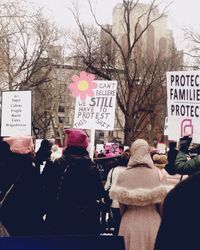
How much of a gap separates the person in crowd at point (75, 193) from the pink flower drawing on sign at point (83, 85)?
5952mm

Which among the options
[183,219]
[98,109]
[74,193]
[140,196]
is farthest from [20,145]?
[98,109]

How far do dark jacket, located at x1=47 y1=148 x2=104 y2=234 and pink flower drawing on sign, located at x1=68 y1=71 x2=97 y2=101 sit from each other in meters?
5.98

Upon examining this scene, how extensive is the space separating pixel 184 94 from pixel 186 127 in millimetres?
568

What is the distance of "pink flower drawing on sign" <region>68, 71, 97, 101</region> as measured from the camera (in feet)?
41.3

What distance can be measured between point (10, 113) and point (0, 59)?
14243 mm

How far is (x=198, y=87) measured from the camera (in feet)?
30.8

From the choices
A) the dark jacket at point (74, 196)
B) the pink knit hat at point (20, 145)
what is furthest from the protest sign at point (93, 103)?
the dark jacket at point (74, 196)

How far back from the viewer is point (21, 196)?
652 centimetres

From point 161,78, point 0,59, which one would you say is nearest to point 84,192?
point 0,59

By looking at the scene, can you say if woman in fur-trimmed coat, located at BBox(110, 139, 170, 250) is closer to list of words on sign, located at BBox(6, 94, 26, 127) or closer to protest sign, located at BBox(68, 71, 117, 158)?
list of words on sign, located at BBox(6, 94, 26, 127)

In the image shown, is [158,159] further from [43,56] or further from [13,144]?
[43,56]

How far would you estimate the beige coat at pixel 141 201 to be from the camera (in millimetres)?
6324

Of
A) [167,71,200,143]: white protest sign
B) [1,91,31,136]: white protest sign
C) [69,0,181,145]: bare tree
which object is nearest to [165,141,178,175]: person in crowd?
[167,71,200,143]: white protest sign

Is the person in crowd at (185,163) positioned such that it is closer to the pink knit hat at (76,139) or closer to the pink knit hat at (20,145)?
the pink knit hat at (76,139)
